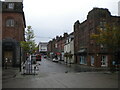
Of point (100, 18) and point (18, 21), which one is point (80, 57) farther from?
point (18, 21)

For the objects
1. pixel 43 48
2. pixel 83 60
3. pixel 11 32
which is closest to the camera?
pixel 11 32

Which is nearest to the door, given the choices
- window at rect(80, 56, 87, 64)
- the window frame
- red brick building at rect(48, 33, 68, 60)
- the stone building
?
the stone building

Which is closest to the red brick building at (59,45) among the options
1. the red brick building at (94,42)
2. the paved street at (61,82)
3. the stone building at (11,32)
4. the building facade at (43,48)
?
the red brick building at (94,42)

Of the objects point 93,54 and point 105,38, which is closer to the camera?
point 105,38

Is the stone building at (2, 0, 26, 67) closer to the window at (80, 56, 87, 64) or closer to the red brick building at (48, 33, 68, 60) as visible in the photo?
the window at (80, 56, 87, 64)

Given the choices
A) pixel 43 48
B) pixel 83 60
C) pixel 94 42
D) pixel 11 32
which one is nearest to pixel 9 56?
pixel 11 32

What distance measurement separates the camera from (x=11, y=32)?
39.3 m

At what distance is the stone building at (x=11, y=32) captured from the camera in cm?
3753

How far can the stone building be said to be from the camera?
37531 mm

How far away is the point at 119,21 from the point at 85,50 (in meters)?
10.5

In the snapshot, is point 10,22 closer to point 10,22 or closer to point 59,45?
point 10,22

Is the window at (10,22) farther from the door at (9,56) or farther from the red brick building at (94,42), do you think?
the red brick building at (94,42)

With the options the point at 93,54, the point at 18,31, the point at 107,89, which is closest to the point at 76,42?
the point at 93,54

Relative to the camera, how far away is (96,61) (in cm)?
4278
